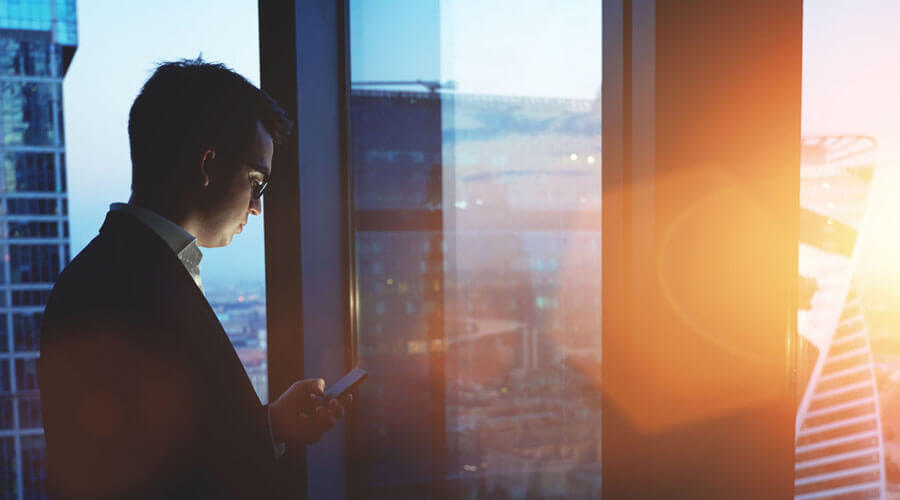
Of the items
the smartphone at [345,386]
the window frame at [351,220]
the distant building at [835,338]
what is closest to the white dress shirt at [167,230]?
the smartphone at [345,386]

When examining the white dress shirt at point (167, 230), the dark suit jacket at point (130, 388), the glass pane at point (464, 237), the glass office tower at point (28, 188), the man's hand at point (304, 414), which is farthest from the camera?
the glass office tower at point (28, 188)

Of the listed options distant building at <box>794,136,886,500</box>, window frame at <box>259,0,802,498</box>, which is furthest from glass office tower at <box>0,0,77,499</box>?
distant building at <box>794,136,886,500</box>

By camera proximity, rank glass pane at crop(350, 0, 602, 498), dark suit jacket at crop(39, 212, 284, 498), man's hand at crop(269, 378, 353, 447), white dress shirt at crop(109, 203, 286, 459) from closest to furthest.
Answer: dark suit jacket at crop(39, 212, 284, 498)
white dress shirt at crop(109, 203, 286, 459)
man's hand at crop(269, 378, 353, 447)
glass pane at crop(350, 0, 602, 498)

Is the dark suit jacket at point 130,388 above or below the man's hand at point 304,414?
above

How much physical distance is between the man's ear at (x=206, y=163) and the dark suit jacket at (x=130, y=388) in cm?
17

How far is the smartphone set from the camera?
106 centimetres


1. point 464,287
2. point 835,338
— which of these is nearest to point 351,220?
point 464,287

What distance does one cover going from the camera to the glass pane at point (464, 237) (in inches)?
71.7

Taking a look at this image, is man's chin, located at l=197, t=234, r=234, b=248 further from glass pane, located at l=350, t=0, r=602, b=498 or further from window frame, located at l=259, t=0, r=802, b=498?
glass pane, located at l=350, t=0, r=602, b=498

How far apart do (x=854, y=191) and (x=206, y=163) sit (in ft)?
5.58

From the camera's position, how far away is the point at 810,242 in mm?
1184

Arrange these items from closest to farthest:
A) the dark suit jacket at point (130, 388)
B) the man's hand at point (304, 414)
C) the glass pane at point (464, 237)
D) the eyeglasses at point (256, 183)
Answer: the dark suit jacket at point (130, 388)
the eyeglasses at point (256, 183)
the man's hand at point (304, 414)
the glass pane at point (464, 237)

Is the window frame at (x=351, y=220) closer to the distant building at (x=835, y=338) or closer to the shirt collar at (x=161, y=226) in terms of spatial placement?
the distant building at (x=835, y=338)

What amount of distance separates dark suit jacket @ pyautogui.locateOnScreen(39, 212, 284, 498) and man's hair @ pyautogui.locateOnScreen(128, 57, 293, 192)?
0.16 meters
